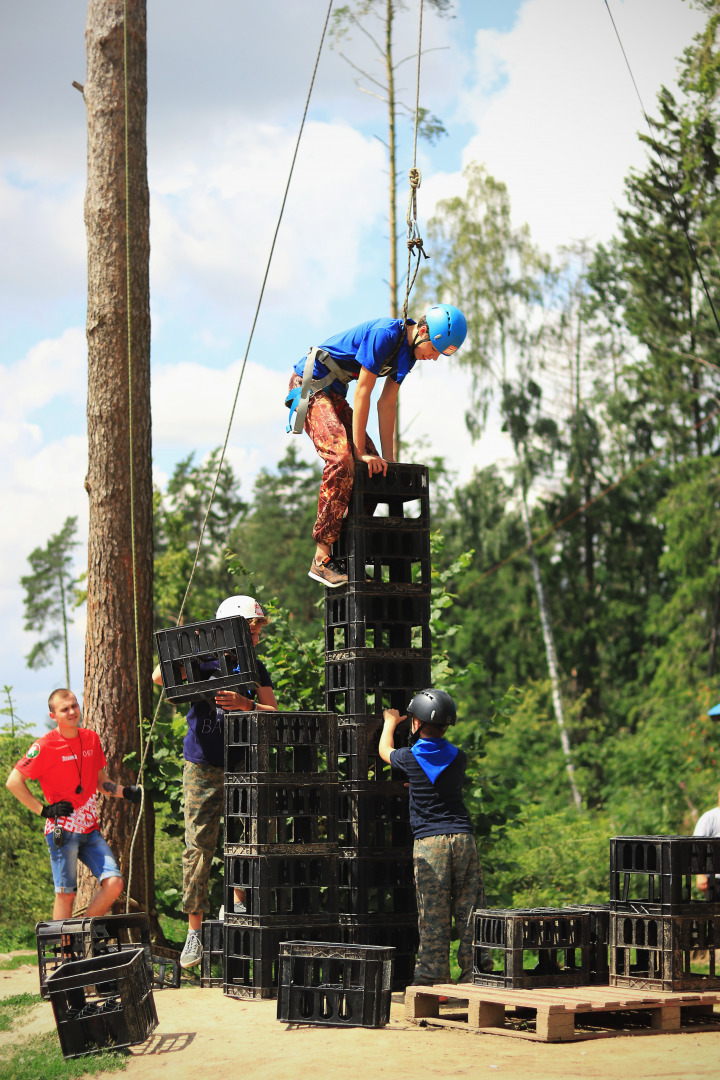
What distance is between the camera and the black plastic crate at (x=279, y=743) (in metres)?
7.58

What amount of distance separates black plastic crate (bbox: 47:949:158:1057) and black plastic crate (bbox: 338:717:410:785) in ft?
6.56

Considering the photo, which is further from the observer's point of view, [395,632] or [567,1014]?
[395,632]

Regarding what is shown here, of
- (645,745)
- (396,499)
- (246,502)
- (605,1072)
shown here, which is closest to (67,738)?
(396,499)

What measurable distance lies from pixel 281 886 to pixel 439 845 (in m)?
1.06

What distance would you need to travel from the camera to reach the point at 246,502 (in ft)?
126

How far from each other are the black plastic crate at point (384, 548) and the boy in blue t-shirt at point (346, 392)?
0.10 m

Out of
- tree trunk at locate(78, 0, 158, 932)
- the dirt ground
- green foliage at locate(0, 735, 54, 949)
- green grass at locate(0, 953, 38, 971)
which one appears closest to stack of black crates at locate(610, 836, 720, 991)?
the dirt ground

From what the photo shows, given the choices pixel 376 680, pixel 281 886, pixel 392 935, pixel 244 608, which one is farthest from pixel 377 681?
pixel 392 935

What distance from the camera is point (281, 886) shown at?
7.51m

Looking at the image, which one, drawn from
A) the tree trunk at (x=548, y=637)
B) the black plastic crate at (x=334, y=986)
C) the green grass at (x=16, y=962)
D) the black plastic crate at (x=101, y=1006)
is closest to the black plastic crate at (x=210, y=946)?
the black plastic crate at (x=334, y=986)

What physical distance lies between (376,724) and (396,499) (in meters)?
1.58

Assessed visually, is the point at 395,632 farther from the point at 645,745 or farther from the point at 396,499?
the point at 645,745

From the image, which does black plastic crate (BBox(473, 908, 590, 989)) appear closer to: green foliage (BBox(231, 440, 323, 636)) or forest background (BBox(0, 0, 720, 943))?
forest background (BBox(0, 0, 720, 943))

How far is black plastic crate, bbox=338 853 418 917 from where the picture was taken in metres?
7.79
